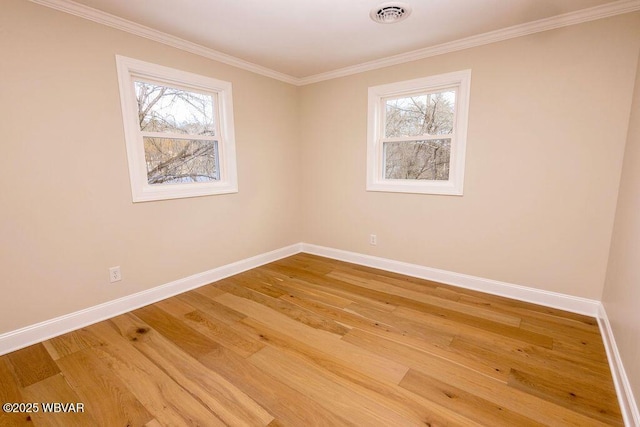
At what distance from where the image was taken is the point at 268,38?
8.95ft

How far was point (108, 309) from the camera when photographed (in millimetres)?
2494

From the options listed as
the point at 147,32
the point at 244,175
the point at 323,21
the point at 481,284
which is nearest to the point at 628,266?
the point at 481,284

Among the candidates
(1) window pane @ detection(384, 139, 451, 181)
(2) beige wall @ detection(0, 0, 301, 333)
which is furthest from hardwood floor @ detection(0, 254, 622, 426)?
(1) window pane @ detection(384, 139, 451, 181)

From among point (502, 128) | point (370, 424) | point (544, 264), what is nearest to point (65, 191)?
point (370, 424)

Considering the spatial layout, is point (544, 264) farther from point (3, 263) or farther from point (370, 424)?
point (3, 263)

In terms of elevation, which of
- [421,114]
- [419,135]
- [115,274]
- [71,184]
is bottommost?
[115,274]

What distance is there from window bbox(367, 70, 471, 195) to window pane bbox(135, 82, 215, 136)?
1.86 m

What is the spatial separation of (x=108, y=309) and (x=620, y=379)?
357 centimetres

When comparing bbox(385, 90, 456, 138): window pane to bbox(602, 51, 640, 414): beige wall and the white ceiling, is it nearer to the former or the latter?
the white ceiling

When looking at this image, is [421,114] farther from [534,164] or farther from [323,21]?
[323,21]

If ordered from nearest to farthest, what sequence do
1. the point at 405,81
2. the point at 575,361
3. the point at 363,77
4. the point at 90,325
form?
the point at 575,361
the point at 90,325
the point at 405,81
the point at 363,77

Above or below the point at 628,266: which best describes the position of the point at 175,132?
above

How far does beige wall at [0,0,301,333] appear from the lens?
1998mm

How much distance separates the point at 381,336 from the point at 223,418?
120 centimetres
